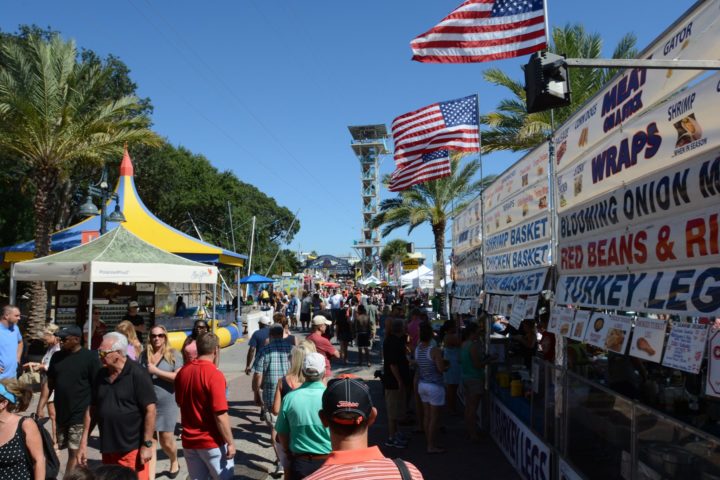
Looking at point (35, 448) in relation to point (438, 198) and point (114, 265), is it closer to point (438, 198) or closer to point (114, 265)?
point (114, 265)

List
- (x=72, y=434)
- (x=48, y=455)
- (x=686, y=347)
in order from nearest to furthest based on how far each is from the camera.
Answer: (x=686, y=347) → (x=48, y=455) → (x=72, y=434)

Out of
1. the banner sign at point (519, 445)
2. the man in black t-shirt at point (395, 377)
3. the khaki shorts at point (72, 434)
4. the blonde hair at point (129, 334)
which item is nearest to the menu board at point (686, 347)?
the banner sign at point (519, 445)

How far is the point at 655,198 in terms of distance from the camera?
4.07m

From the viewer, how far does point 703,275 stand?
3.49 meters

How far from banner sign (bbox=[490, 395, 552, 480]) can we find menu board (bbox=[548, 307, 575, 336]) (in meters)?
1.26

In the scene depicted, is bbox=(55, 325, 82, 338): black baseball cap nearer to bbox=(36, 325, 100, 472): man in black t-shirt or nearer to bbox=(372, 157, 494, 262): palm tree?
bbox=(36, 325, 100, 472): man in black t-shirt

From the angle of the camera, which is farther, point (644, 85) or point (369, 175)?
point (369, 175)

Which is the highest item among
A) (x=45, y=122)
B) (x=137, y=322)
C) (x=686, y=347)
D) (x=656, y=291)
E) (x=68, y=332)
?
(x=45, y=122)

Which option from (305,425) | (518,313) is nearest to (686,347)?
(305,425)

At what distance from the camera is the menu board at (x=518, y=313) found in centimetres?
673

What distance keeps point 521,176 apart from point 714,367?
461 cm

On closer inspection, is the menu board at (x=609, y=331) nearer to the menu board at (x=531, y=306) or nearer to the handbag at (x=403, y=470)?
the menu board at (x=531, y=306)

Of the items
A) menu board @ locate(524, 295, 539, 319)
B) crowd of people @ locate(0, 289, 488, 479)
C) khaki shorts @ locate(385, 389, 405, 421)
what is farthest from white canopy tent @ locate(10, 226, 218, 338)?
menu board @ locate(524, 295, 539, 319)

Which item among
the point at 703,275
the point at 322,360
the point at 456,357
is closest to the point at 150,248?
the point at 456,357
